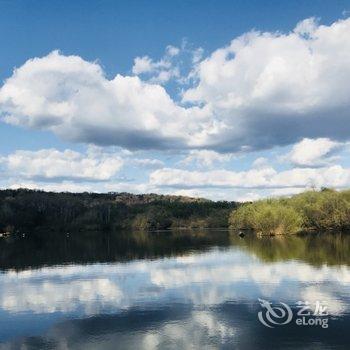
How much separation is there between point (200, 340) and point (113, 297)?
43.2ft

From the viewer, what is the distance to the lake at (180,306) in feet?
78.8

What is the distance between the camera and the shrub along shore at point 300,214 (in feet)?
370

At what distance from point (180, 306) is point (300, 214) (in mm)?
95345

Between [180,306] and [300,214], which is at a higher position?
[300,214]

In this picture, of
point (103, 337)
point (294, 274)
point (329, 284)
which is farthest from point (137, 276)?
point (103, 337)

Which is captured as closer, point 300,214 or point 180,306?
point 180,306

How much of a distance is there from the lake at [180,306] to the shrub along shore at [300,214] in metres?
58.3

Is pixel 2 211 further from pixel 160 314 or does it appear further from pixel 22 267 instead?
pixel 160 314

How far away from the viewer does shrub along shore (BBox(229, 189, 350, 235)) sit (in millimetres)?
112750

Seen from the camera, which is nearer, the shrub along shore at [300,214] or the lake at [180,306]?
the lake at [180,306]

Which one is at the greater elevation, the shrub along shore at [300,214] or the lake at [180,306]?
the shrub along shore at [300,214]

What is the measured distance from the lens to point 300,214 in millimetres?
121875

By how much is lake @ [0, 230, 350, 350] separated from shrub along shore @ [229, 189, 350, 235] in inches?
2294

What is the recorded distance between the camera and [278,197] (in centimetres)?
14388
